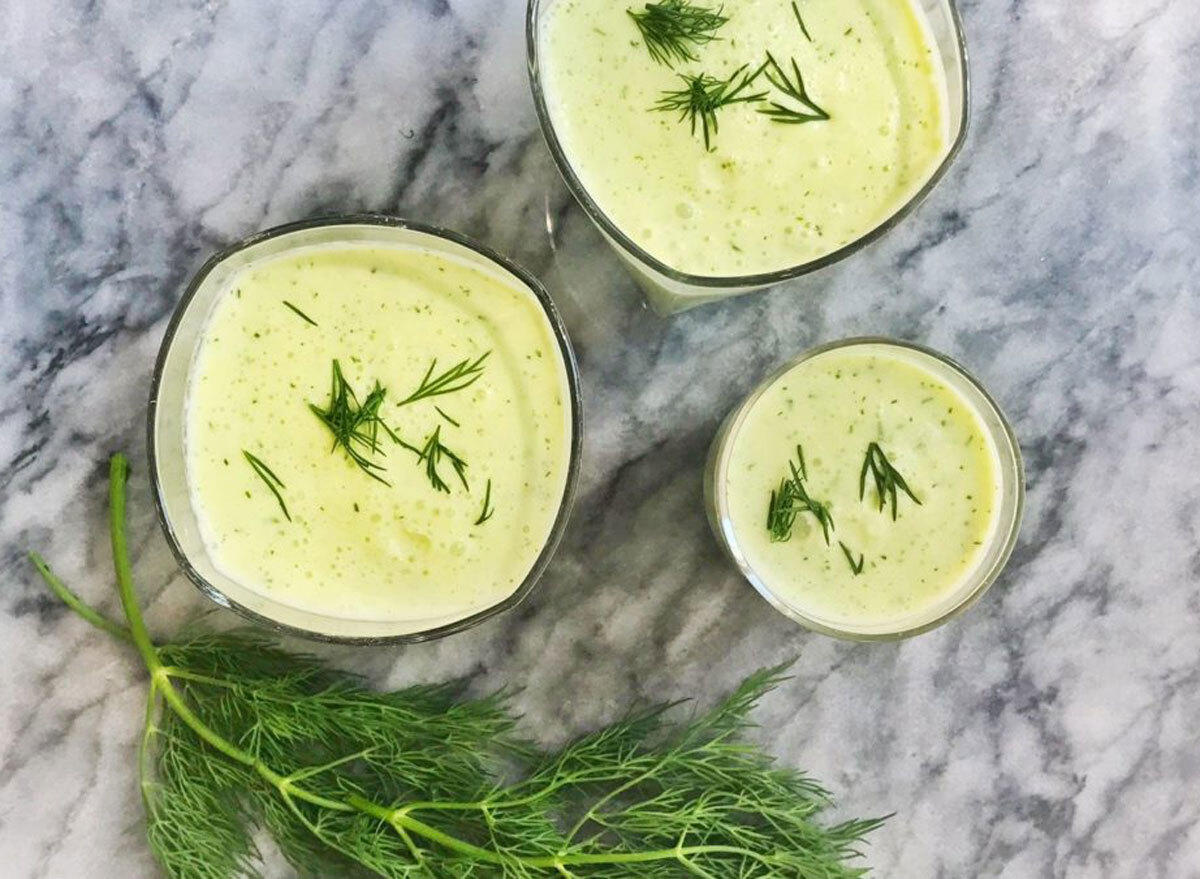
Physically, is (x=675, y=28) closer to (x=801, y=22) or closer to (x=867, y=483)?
(x=801, y=22)

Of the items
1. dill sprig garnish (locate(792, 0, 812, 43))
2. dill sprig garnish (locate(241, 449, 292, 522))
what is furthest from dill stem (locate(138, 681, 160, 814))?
dill sprig garnish (locate(792, 0, 812, 43))

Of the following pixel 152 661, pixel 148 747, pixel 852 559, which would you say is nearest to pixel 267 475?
pixel 152 661

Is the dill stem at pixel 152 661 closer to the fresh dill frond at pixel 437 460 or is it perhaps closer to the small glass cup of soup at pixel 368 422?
the small glass cup of soup at pixel 368 422

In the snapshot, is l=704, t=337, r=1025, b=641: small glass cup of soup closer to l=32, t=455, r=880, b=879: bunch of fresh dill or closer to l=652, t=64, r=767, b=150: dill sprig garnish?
l=32, t=455, r=880, b=879: bunch of fresh dill

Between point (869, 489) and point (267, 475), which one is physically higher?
point (267, 475)

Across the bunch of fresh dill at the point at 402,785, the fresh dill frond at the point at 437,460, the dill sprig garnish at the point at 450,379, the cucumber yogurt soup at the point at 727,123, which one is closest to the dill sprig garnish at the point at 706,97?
the cucumber yogurt soup at the point at 727,123

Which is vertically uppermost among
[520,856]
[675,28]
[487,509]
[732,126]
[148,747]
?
[675,28]

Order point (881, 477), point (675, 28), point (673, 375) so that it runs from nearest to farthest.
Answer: point (675, 28) < point (881, 477) < point (673, 375)

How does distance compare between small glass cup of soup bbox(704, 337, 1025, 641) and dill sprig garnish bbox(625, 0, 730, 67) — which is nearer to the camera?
dill sprig garnish bbox(625, 0, 730, 67)

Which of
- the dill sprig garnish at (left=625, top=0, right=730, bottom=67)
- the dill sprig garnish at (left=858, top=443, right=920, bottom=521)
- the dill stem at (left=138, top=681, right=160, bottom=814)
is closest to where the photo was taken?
the dill sprig garnish at (left=625, top=0, right=730, bottom=67)
